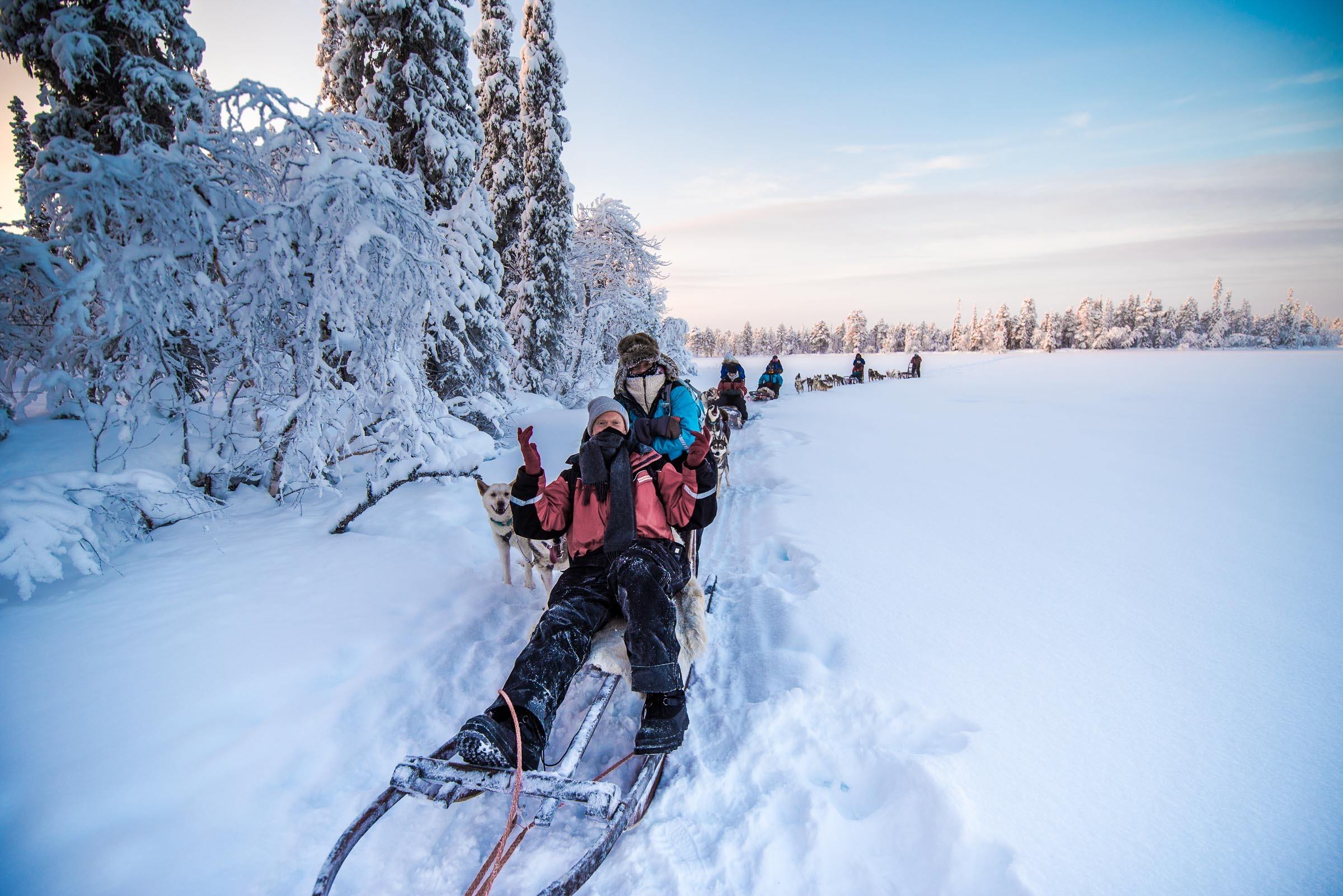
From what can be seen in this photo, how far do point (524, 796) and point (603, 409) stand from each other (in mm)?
2279

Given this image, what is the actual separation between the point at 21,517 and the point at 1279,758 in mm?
7217

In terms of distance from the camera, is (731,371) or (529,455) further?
(731,371)

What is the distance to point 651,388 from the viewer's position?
460 cm

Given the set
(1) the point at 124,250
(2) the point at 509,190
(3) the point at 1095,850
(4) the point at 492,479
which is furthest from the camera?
(2) the point at 509,190

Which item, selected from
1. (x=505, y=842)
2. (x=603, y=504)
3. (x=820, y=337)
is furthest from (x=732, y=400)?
(x=820, y=337)

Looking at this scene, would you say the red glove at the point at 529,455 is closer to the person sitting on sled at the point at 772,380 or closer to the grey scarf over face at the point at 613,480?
the grey scarf over face at the point at 613,480

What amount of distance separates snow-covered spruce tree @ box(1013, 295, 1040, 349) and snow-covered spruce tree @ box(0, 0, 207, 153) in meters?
81.1

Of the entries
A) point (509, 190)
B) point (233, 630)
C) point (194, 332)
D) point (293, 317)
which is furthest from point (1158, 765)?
point (509, 190)

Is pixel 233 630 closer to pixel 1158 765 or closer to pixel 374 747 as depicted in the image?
pixel 374 747

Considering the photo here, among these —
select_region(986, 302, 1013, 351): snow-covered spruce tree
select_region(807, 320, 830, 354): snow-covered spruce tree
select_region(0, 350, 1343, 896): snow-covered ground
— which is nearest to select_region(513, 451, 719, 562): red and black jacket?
select_region(0, 350, 1343, 896): snow-covered ground

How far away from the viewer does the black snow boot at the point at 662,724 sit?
2.42 metres

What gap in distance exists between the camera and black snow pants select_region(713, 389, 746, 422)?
43.3ft

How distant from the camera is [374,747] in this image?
273cm

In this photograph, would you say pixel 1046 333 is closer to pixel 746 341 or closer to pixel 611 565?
pixel 746 341
